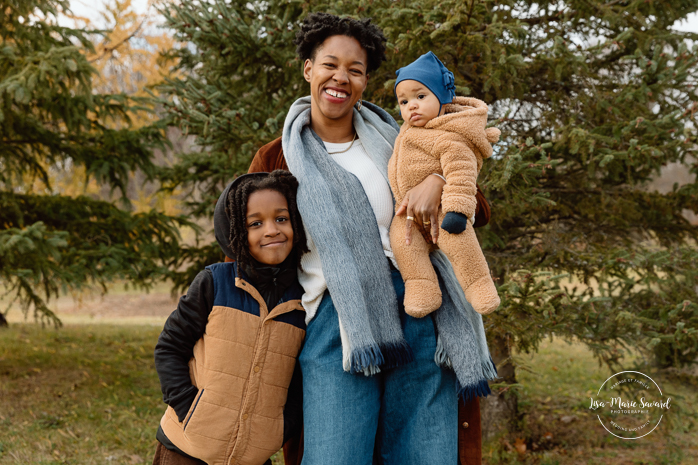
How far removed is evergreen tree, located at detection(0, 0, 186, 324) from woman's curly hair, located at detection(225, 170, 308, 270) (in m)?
3.27

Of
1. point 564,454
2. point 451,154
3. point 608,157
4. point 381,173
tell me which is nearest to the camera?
point 451,154

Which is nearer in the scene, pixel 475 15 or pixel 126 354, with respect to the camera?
pixel 475 15

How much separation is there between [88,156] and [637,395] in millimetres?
5909

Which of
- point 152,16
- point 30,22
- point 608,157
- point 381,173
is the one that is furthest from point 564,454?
point 152,16

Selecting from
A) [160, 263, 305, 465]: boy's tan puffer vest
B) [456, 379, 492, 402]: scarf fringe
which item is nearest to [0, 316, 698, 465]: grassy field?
[456, 379, 492, 402]: scarf fringe

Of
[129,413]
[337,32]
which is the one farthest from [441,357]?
[129,413]

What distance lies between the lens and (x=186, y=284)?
555 centimetres

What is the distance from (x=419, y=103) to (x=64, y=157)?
5688 millimetres

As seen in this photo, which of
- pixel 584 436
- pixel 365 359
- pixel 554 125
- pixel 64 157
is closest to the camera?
pixel 365 359

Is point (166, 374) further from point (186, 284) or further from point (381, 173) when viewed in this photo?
point (186, 284)

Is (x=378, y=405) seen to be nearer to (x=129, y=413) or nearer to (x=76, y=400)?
(x=129, y=413)

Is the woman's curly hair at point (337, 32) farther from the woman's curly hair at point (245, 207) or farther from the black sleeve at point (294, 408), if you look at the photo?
the black sleeve at point (294, 408)

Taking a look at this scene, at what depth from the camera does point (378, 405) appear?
180cm

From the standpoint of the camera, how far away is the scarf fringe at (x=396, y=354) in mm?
1743
